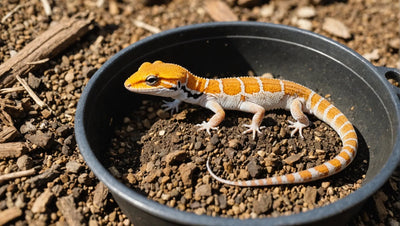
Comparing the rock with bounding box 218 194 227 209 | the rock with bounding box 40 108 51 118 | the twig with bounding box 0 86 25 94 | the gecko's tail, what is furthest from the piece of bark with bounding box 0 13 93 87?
the rock with bounding box 218 194 227 209

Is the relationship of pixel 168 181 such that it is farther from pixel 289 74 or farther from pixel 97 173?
pixel 289 74

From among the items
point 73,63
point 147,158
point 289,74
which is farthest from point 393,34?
point 73,63

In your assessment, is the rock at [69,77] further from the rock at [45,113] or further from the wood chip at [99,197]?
the wood chip at [99,197]

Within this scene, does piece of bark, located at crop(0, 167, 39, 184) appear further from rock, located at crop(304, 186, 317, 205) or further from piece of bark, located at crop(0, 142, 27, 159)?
rock, located at crop(304, 186, 317, 205)

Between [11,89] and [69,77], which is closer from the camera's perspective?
[11,89]

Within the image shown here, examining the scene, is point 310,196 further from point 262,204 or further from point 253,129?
point 253,129

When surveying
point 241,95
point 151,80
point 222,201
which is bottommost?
point 222,201

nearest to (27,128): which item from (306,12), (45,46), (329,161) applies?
(45,46)
